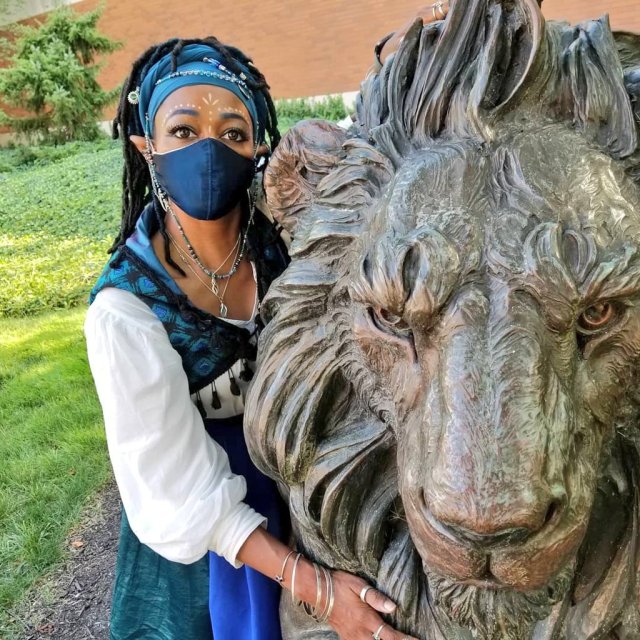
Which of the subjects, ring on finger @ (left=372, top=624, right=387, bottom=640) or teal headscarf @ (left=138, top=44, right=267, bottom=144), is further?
teal headscarf @ (left=138, top=44, right=267, bottom=144)

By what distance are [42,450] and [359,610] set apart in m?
3.30

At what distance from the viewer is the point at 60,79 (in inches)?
563

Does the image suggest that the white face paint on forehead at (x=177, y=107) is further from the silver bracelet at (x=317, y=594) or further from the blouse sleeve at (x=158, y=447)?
the silver bracelet at (x=317, y=594)

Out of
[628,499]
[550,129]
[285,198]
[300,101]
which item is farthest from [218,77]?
[300,101]

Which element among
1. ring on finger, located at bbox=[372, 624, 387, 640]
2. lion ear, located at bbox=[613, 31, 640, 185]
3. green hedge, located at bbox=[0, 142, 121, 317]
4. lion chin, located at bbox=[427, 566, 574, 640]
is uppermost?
lion ear, located at bbox=[613, 31, 640, 185]

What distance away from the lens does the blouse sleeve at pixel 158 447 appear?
53.0 inches

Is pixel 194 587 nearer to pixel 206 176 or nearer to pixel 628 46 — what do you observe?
pixel 206 176

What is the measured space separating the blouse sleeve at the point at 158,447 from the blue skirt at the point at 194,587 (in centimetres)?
21

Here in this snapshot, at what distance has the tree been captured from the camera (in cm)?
1426

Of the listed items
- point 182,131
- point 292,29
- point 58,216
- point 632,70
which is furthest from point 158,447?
point 292,29

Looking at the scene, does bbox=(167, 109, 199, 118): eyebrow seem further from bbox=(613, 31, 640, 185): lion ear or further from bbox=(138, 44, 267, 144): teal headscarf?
bbox=(613, 31, 640, 185): lion ear

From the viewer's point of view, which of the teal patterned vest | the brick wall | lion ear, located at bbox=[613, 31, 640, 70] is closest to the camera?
lion ear, located at bbox=[613, 31, 640, 70]

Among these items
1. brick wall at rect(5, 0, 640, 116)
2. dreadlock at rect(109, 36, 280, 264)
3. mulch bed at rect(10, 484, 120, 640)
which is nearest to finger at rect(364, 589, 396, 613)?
dreadlock at rect(109, 36, 280, 264)

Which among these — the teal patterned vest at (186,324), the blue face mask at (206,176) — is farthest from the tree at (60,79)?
the teal patterned vest at (186,324)
